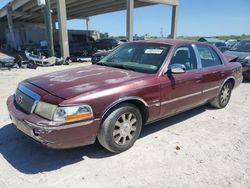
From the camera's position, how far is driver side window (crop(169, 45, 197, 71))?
4.08 m

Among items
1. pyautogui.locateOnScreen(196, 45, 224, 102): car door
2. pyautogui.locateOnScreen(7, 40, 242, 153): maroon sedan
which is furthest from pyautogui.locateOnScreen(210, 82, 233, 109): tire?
pyautogui.locateOnScreen(7, 40, 242, 153): maroon sedan

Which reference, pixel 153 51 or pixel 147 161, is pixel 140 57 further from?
pixel 147 161

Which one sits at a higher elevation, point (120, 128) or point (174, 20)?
point (174, 20)

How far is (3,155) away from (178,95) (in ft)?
9.43

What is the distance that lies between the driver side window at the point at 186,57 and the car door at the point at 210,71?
0.24 metres

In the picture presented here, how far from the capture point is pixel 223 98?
5.52 m

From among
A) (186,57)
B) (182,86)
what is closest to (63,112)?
(182,86)

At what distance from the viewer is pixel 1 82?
841 centimetres

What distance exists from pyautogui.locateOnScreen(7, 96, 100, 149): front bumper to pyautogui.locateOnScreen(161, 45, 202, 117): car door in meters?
1.34

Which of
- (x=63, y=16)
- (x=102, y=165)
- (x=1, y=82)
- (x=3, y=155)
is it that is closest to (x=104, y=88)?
(x=102, y=165)

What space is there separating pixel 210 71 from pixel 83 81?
2720mm

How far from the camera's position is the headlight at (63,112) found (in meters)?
2.75

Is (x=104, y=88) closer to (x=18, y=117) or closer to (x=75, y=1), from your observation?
(x=18, y=117)

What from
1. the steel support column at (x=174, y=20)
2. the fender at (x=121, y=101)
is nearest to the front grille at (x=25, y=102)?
the fender at (x=121, y=101)
